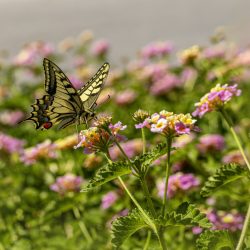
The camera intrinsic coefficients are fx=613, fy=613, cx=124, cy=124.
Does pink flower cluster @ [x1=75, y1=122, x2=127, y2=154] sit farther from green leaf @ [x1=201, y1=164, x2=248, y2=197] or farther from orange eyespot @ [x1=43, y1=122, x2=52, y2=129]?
orange eyespot @ [x1=43, y1=122, x2=52, y2=129]

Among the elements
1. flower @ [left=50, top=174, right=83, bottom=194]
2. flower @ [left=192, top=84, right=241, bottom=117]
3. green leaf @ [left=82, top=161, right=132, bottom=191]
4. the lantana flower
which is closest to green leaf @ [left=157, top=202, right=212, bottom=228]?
green leaf @ [left=82, top=161, right=132, bottom=191]

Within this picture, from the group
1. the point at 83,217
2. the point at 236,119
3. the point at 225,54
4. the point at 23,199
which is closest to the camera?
the point at 83,217

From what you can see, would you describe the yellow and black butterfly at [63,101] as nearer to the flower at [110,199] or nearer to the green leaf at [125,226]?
the flower at [110,199]

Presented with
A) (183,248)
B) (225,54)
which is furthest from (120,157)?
(225,54)

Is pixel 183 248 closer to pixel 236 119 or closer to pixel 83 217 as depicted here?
pixel 83 217

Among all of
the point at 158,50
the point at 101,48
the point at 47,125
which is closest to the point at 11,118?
the point at 101,48

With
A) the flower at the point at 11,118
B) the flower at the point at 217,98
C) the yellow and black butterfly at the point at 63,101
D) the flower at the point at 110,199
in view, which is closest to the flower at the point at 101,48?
the flower at the point at 11,118
